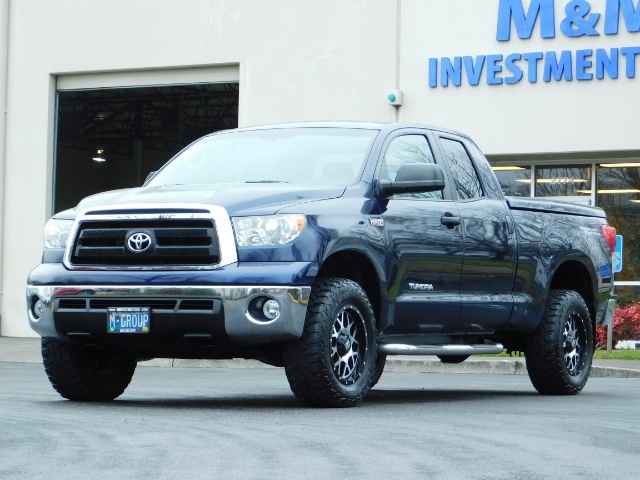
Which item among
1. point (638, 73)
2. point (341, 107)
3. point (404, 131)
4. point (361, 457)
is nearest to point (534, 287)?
point (404, 131)

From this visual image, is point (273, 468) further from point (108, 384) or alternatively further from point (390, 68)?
point (390, 68)

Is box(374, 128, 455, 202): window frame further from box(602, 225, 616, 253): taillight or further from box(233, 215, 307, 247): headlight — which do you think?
box(602, 225, 616, 253): taillight

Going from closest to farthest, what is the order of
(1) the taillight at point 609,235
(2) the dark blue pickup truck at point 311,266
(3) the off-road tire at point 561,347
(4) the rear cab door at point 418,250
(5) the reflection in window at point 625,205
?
(2) the dark blue pickup truck at point 311,266
(4) the rear cab door at point 418,250
(3) the off-road tire at point 561,347
(1) the taillight at point 609,235
(5) the reflection in window at point 625,205

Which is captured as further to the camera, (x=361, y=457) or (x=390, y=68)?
(x=390, y=68)

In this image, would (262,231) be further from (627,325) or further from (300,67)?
(300,67)

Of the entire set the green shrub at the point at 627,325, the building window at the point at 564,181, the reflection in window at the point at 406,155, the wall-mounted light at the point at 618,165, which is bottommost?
the green shrub at the point at 627,325

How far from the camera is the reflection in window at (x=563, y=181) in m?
23.2

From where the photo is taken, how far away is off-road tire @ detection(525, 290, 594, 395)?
11352 mm

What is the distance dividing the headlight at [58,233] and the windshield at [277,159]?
42.4 inches

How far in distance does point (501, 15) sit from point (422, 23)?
1370 millimetres

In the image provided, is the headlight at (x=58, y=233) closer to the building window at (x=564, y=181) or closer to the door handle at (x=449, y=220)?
the door handle at (x=449, y=220)

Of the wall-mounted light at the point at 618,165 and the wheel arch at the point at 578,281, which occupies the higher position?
the wall-mounted light at the point at 618,165

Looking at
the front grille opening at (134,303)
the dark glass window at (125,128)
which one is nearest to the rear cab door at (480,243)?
the front grille opening at (134,303)

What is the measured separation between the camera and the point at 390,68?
2353 cm
